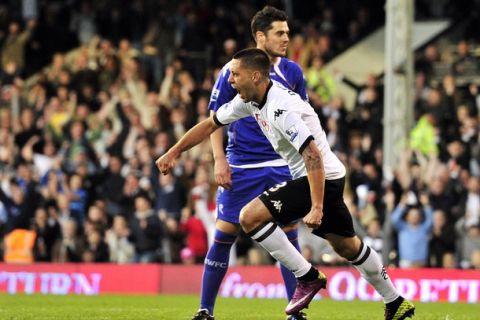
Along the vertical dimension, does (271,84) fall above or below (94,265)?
above

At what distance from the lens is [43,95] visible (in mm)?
24172

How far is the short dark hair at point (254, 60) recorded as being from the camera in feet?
32.5

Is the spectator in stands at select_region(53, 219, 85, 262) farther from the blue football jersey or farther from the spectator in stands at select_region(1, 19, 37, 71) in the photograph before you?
the blue football jersey

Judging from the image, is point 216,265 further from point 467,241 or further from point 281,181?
point 467,241

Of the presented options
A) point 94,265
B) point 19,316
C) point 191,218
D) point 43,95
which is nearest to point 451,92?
point 191,218

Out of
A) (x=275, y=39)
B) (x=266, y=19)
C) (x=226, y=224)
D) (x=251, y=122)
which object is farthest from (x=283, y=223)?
(x=266, y=19)

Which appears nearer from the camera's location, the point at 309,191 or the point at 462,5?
the point at 309,191

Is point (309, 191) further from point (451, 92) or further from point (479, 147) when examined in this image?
point (451, 92)

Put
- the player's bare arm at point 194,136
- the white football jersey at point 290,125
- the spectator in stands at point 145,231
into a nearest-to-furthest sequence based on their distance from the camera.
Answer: the white football jersey at point 290,125, the player's bare arm at point 194,136, the spectator in stands at point 145,231

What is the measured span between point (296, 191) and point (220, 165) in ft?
4.61

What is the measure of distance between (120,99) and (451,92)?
241 inches

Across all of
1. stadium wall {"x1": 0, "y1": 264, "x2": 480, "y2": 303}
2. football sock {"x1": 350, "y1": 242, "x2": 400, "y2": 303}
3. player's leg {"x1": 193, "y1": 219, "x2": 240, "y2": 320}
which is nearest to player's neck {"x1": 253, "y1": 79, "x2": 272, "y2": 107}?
football sock {"x1": 350, "y1": 242, "x2": 400, "y2": 303}

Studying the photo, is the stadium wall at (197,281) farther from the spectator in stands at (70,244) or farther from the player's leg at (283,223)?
the player's leg at (283,223)

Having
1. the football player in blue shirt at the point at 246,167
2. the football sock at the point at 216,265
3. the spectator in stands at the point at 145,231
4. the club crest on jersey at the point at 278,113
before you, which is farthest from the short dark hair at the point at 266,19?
the spectator in stands at the point at 145,231
